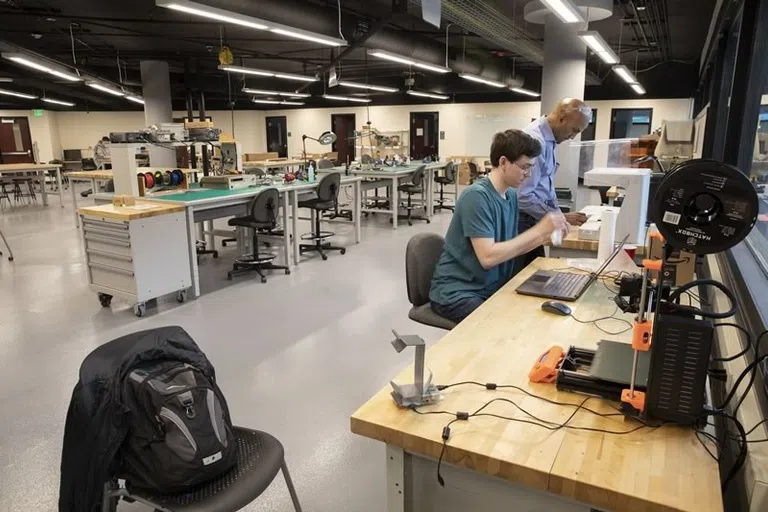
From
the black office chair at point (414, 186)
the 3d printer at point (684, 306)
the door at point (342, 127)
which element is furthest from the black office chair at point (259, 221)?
the door at point (342, 127)

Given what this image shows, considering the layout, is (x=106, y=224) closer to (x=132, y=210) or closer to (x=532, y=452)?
(x=132, y=210)

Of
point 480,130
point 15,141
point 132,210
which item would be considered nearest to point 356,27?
point 132,210

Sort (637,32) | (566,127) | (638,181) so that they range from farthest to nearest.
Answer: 1. (637,32)
2. (566,127)
3. (638,181)

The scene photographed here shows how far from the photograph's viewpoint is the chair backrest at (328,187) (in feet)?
19.4

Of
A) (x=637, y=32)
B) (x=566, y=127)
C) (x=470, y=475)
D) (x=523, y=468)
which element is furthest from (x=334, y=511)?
(x=637, y=32)

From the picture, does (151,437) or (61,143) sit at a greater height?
(61,143)

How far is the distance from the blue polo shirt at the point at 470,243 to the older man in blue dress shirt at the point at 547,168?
64cm

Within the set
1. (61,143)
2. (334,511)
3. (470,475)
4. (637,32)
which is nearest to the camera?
(470,475)

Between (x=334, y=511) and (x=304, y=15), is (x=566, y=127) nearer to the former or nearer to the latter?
(x=334, y=511)

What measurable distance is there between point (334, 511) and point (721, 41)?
22.4 ft

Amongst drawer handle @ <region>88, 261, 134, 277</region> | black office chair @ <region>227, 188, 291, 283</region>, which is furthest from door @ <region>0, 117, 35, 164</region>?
drawer handle @ <region>88, 261, 134, 277</region>

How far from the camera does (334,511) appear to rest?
6.32ft

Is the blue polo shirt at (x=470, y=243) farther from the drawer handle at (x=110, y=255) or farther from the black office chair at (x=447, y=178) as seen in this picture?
the black office chair at (x=447, y=178)

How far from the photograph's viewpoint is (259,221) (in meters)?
4.87
